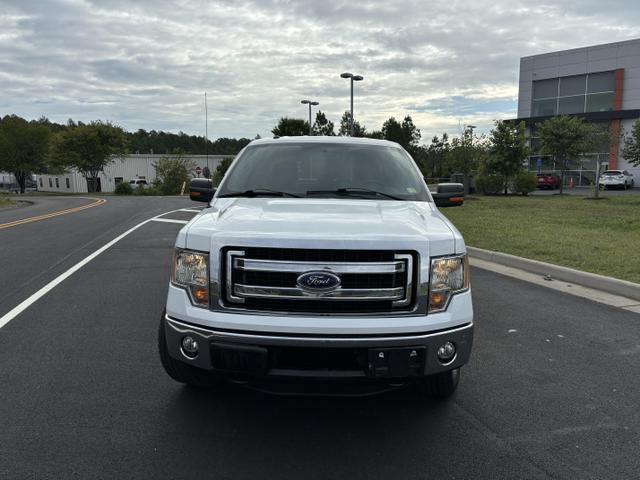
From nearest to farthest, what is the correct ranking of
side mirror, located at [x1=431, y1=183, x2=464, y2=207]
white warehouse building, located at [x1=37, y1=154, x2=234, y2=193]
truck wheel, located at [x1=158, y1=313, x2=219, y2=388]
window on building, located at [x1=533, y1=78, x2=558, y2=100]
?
truck wheel, located at [x1=158, y1=313, x2=219, y2=388] < side mirror, located at [x1=431, y1=183, x2=464, y2=207] < window on building, located at [x1=533, y1=78, x2=558, y2=100] < white warehouse building, located at [x1=37, y1=154, x2=234, y2=193]

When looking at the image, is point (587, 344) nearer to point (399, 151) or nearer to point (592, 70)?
point (399, 151)

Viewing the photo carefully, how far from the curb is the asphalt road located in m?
1.36

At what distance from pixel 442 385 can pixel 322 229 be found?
1431 millimetres

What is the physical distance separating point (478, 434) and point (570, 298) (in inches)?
159

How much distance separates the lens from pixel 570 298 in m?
6.70

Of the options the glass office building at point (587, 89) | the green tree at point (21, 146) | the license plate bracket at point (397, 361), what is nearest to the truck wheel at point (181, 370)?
the license plate bracket at point (397, 361)

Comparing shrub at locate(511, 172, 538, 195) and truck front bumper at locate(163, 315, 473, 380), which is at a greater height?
shrub at locate(511, 172, 538, 195)

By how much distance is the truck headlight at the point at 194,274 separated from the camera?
3.11 m

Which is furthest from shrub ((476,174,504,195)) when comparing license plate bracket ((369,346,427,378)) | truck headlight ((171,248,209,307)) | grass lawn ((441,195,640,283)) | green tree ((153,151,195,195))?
green tree ((153,151,195,195))

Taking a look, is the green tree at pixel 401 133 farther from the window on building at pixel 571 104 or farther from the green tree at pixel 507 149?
the green tree at pixel 507 149

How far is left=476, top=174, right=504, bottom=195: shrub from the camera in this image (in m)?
28.5

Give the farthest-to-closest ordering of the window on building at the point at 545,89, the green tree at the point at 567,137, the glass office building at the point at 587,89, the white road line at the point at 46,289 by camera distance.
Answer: the window on building at the point at 545,89 → the glass office building at the point at 587,89 → the green tree at the point at 567,137 → the white road line at the point at 46,289

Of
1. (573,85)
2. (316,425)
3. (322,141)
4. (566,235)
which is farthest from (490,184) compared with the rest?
(316,425)

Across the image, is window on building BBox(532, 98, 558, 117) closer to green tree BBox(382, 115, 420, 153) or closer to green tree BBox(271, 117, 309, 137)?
green tree BBox(382, 115, 420, 153)
